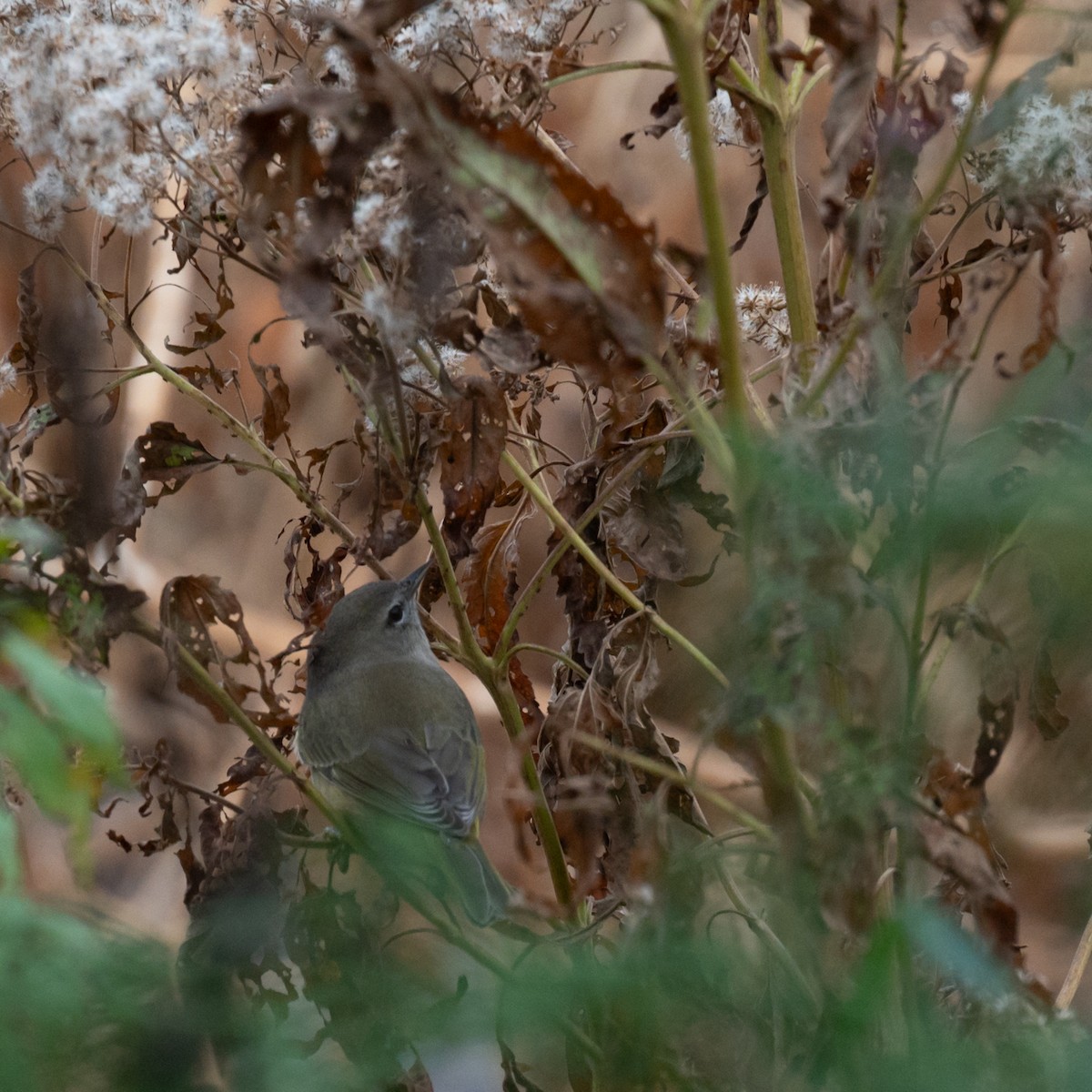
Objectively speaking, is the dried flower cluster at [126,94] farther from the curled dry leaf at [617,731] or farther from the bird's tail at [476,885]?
the bird's tail at [476,885]

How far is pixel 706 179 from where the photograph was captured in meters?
0.56

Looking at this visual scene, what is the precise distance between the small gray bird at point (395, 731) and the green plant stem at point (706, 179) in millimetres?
771

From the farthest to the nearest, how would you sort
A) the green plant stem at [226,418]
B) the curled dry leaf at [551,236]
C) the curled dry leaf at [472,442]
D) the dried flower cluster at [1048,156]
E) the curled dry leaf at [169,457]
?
1. the curled dry leaf at [169,457]
2. the green plant stem at [226,418]
3. the curled dry leaf at [472,442]
4. the dried flower cluster at [1048,156]
5. the curled dry leaf at [551,236]

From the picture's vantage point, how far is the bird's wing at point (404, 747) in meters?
1.41

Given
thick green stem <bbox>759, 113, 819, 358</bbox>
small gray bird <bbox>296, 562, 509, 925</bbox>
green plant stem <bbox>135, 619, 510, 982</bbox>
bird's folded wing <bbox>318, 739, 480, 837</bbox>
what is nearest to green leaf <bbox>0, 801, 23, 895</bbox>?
green plant stem <bbox>135, 619, 510, 982</bbox>

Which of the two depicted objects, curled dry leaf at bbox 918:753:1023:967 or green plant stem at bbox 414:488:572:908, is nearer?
curled dry leaf at bbox 918:753:1023:967

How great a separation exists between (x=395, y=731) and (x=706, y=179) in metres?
1.07

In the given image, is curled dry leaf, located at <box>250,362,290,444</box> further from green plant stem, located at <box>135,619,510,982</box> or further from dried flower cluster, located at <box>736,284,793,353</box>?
dried flower cluster, located at <box>736,284,793,353</box>

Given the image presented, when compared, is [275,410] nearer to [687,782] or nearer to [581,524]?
[581,524]

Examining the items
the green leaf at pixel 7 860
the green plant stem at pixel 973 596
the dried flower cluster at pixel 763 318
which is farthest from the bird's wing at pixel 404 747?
the green leaf at pixel 7 860

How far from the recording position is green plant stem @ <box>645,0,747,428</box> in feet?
1.83

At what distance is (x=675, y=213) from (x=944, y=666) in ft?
5.26

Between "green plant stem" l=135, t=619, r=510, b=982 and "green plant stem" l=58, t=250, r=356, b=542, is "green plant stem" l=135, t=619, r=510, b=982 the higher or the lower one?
the lower one

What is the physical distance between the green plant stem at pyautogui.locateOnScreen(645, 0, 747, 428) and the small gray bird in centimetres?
77
